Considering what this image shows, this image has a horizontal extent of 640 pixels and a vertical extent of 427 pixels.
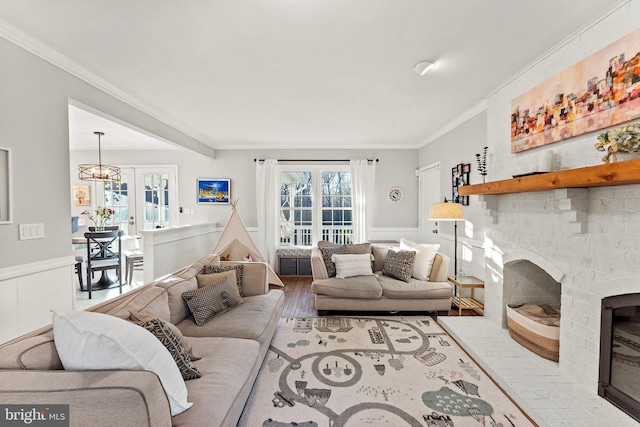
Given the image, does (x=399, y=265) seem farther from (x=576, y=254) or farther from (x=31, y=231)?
(x=31, y=231)

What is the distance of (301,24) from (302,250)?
154 inches

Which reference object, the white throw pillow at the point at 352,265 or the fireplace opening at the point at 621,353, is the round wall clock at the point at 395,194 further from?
the fireplace opening at the point at 621,353

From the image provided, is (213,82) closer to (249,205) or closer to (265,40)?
(265,40)

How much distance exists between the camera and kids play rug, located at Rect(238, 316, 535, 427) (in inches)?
65.9

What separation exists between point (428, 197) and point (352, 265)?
2.16m

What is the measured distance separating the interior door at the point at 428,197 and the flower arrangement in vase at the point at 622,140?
2703 mm

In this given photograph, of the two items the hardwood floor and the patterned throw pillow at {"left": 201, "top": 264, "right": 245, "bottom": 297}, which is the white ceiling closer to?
the patterned throw pillow at {"left": 201, "top": 264, "right": 245, "bottom": 297}

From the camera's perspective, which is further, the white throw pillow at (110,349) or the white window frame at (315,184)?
the white window frame at (315,184)

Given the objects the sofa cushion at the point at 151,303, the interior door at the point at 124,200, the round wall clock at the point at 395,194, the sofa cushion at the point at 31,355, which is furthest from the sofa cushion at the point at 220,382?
the interior door at the point at 124,200

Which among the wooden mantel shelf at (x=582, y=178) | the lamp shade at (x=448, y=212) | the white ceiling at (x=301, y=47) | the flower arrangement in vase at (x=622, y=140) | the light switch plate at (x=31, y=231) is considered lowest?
the light switch plate at (x=31, y=231)

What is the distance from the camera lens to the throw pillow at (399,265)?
3.43 meters

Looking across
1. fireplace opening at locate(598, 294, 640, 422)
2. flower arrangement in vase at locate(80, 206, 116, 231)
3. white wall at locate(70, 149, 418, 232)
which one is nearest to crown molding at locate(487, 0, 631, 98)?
fireplace opening at locate(598, 294, 640, 422)

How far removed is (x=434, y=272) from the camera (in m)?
3.38

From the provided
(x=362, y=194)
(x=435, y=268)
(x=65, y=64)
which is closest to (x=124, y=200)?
(x=65, y=64)
